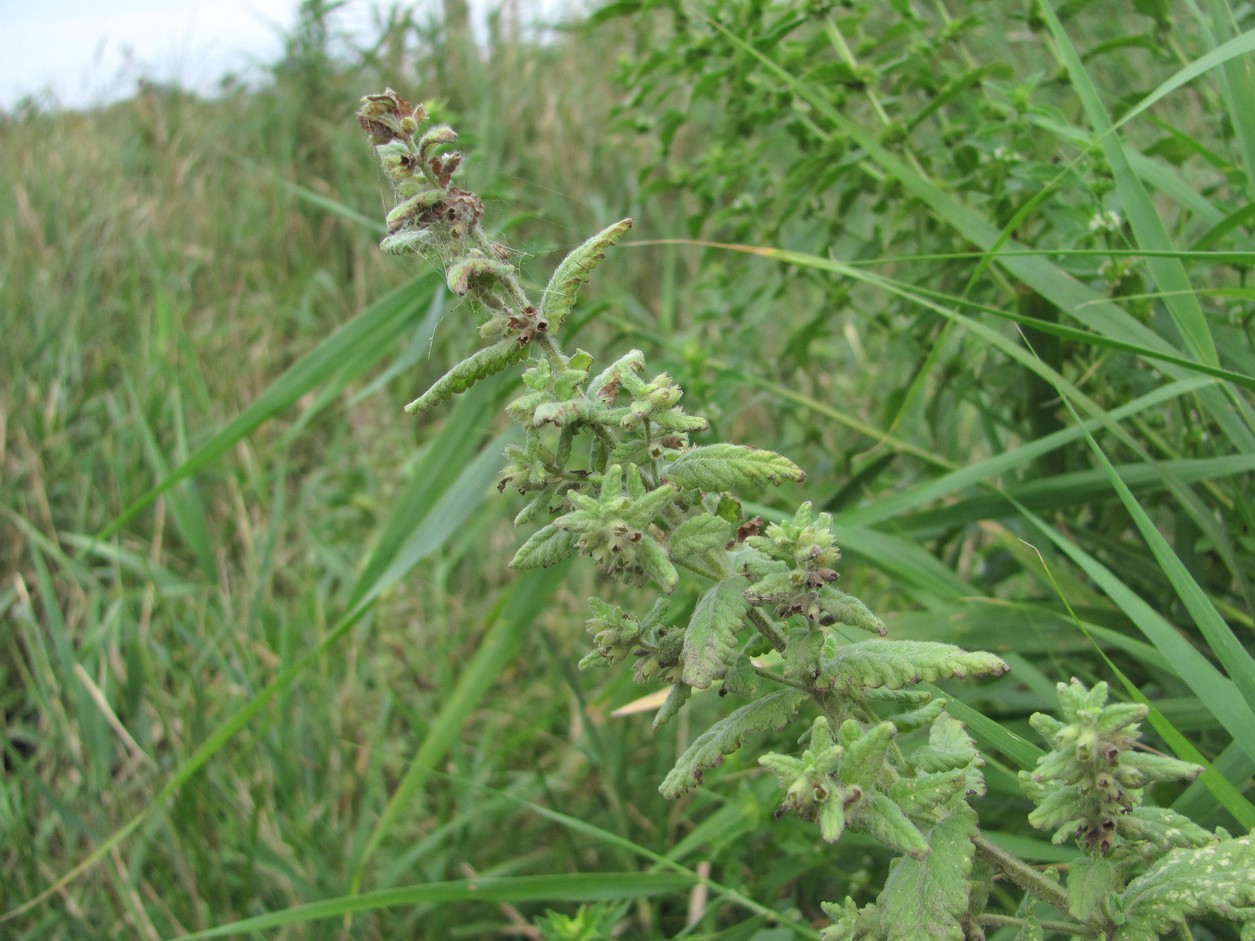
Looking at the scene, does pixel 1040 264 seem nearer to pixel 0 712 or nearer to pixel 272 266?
→ pixel 0 712

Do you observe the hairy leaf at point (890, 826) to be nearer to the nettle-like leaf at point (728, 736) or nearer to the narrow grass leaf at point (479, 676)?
the nettle-like leaf at point (728, 736)

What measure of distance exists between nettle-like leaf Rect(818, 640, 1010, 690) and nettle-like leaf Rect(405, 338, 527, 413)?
376 mm

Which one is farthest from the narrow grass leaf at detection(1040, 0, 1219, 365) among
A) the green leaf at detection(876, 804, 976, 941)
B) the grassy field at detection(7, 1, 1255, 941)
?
the green leaf at detection(876, 804, 976, 941)

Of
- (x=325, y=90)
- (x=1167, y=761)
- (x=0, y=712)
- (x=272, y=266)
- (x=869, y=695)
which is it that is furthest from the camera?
(x=325, y=90)

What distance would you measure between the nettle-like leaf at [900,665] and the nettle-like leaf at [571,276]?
1.24 ft

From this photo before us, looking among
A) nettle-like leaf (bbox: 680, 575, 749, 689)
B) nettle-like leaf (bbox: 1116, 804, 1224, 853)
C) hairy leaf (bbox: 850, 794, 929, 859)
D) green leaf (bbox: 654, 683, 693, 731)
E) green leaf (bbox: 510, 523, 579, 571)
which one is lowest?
nettle-like leaf (bbox: 1116, 804, 1224, 853)

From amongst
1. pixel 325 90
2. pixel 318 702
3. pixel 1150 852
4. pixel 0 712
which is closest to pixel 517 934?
pixel 318 702

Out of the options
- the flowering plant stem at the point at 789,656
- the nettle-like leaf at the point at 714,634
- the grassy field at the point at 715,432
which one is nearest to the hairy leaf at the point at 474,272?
the flowering plant stem at the point at 789,656

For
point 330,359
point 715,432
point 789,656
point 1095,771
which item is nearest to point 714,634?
point 789,656

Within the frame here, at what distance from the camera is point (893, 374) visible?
286 cm

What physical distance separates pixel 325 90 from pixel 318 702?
2.83 metres

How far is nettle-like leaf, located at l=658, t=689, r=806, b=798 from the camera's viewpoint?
0.89 m

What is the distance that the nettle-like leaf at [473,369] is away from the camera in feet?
2.91

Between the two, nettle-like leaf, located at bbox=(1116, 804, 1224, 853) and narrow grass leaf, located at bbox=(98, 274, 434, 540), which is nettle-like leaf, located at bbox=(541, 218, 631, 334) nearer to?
nettle-like leaf, located at bbox=(1116, 804, 1224, 853)
